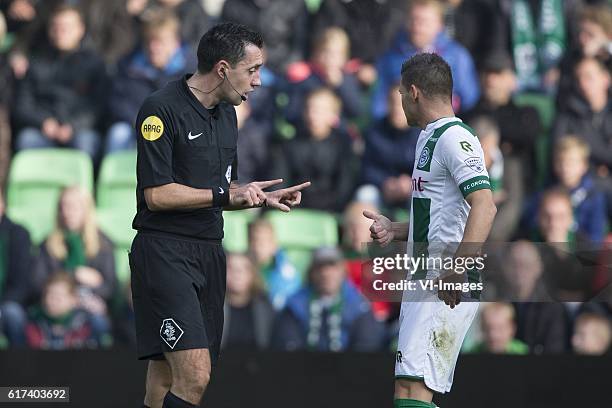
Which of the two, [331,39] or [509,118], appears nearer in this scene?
[509,118]

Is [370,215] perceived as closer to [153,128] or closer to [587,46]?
[153,128]

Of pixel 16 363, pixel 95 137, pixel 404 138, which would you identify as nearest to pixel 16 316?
pixel 16 363

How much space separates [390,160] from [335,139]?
17.6 inches

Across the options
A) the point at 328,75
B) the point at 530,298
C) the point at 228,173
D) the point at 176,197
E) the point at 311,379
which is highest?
the point at 328,75

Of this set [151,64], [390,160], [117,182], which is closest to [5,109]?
[117,182]

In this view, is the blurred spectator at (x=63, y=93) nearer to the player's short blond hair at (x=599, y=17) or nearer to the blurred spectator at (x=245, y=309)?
the blurred spectator at (x=245, y=309)

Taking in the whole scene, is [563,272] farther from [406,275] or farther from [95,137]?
[95,137]

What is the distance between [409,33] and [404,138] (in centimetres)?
87

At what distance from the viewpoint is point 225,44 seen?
5.62m

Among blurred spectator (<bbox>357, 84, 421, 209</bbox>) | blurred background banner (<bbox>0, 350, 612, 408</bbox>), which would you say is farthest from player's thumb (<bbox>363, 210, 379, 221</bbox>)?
blurred spectator (<bbox>357, 84, 421, 209</bbox>)

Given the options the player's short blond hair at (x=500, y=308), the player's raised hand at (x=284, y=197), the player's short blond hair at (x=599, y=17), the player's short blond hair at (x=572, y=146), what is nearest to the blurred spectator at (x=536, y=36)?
the player's short blond hair at (x=599, y=17)

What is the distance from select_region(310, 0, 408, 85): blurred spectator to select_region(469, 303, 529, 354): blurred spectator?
6.63 feet

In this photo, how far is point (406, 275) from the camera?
5.66 metres

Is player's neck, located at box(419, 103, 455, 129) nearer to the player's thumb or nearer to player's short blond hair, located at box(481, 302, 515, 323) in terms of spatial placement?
the player's thumb
